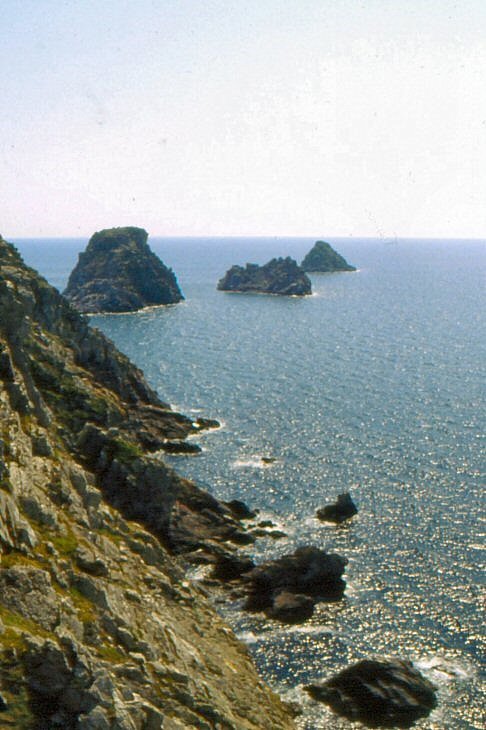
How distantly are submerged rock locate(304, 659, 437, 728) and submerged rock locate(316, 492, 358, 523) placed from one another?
25.6 metres

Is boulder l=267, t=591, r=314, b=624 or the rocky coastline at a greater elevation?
the rocky coastline

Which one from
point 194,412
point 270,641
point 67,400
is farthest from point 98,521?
point 194,412

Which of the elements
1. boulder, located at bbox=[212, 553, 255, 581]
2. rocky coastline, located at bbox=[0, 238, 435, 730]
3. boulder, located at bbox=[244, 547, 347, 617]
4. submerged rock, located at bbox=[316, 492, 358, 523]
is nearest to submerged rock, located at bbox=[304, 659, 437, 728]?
rocky coastline, located at bbox=[0, 238, 435, 730]

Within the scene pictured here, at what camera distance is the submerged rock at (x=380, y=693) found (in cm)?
5069

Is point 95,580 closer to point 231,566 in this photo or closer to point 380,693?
point 380,693

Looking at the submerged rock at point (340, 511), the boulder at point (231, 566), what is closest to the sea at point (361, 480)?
the submerged rock at point (340, 511)

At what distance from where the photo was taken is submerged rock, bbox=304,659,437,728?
166 ft

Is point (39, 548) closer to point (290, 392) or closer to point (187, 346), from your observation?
point (290, 392)

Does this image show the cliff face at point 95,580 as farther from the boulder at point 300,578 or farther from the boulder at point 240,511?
the boulder at point 300,578

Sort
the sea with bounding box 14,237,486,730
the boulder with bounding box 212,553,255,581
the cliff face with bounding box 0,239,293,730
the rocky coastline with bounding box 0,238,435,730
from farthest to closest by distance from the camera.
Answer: the boulder with bounding box 212,553,255,581
the sea with bounding box 14,237,486,730
the rocky coastline with bounding box 0,238,435,730
the cliff face with bounding box 0,239,293,730

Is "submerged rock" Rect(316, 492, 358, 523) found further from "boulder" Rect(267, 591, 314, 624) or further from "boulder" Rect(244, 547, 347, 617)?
"boulder" Rect(267, 591, 314, 624)

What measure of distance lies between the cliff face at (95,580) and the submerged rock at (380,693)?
4.90 m

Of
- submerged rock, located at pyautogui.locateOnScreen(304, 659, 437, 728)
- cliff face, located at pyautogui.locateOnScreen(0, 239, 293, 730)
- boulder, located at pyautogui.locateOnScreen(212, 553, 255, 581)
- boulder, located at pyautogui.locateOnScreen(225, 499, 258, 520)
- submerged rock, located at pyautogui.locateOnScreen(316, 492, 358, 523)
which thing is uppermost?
cliff face, located at pyautogui.locateOnScreen(0, 239, 293, 730)

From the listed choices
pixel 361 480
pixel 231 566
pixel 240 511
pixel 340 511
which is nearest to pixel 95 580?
pixel 231 566
